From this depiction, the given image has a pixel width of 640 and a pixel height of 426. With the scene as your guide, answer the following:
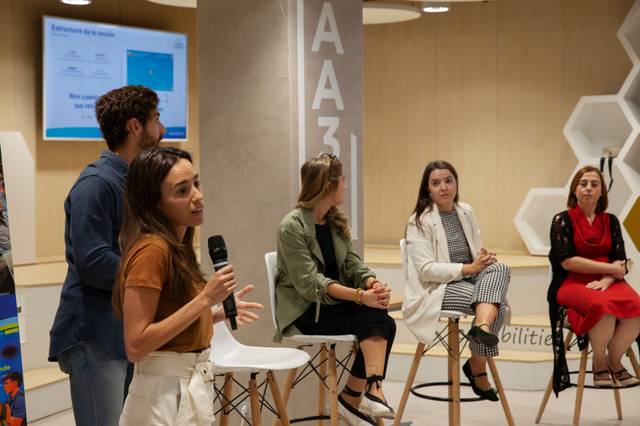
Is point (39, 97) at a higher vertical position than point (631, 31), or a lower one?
lower

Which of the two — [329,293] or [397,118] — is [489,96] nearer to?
[397,118]

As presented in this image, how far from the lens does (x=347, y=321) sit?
408 centimetres

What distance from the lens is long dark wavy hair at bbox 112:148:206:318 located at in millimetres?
2320

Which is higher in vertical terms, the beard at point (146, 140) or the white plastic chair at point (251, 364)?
the beard at point (146, 140)

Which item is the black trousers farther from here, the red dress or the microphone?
the microphone

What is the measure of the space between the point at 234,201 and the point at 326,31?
3.00ft

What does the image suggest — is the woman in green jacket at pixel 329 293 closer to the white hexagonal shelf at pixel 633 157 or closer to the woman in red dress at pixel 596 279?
the woman in red dress at pixel 596 279

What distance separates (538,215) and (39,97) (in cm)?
388

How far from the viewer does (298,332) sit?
4.03 meters

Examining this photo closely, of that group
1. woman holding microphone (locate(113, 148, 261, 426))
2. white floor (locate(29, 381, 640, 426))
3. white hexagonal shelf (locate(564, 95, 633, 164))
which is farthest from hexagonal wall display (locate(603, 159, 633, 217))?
woman holding microphone (locate(113, 148, 261, 426))

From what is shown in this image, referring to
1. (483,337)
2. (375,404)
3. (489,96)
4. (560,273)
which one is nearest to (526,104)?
(489,96)

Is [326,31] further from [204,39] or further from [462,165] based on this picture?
[462,165]

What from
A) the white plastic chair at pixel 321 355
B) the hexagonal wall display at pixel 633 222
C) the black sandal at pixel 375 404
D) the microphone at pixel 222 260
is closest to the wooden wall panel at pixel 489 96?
the hexagonal wall display at pixel 633 222

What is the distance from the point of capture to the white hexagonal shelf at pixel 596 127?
23.0 feet
